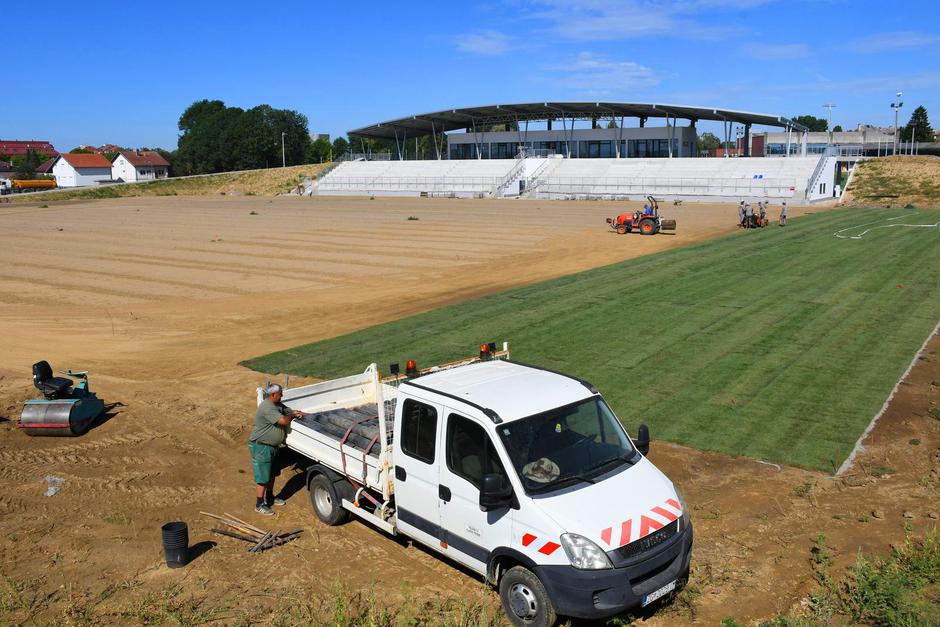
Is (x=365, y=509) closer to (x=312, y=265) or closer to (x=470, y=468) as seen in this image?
(x=470, y=468)

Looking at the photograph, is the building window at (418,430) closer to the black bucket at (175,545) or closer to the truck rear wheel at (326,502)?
the truck rear wheel at (326,502)

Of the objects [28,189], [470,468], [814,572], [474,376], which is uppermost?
[28,189]

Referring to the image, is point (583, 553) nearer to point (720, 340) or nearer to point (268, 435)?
point (268, 435)

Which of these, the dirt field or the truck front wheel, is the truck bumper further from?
the dirt field

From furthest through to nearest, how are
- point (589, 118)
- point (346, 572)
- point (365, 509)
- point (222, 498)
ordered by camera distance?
point (589, 118)
point (222, 498)
point (365, 509)
point (346, 572)

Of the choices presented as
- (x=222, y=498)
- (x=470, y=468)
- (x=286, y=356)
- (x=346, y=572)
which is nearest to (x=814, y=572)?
(x=470, y=468)

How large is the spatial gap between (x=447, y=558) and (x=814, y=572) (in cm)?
391

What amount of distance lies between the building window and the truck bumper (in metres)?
1.77

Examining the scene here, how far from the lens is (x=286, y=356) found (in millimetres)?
17953

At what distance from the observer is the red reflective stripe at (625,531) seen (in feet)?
21.8

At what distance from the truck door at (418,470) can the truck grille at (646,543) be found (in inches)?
79.8

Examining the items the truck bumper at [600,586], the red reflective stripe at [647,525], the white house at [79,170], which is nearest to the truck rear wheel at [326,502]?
the truck bumper at [600,586]

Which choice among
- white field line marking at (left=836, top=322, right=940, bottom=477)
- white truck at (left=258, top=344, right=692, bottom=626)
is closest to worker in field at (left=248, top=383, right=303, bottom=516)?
white truck at (left=258, top=344, right=692, bottom=626)

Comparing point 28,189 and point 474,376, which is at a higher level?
point 28,189
